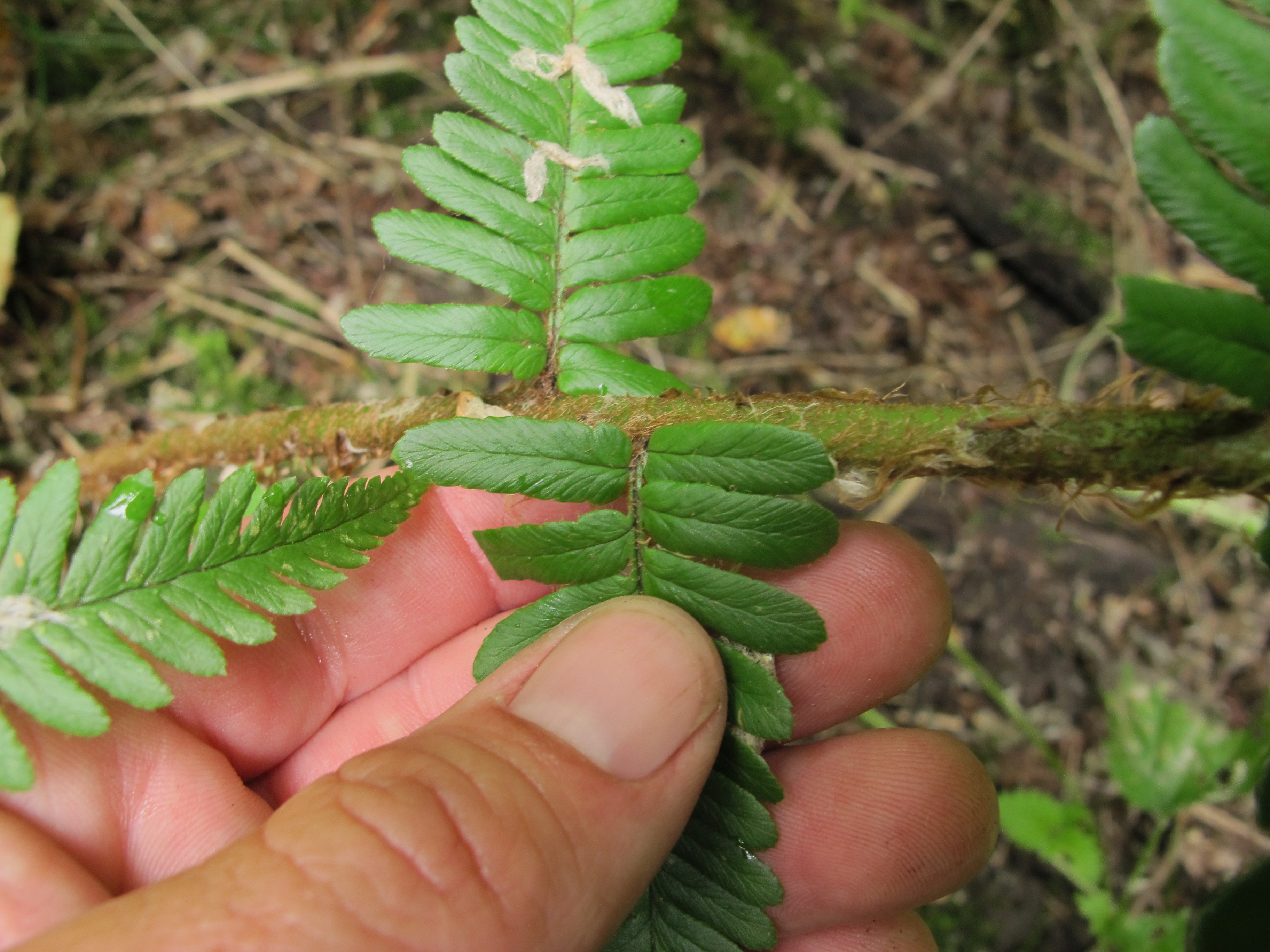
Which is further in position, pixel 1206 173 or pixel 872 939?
pixel 872 939

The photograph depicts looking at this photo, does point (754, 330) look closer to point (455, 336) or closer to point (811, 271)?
point (811, 271)

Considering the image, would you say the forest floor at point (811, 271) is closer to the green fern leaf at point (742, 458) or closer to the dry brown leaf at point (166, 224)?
the dry brown leaf at point (166, 224)

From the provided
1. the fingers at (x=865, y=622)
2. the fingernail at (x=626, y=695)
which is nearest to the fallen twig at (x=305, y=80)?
the fingers at (x=865, y=622)

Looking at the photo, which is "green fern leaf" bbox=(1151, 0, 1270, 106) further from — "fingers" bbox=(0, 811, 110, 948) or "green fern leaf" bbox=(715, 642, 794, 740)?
"fingers" bbox=(0, 811, 110, 948)

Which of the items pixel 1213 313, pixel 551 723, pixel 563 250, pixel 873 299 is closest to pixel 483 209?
pixel 563 250

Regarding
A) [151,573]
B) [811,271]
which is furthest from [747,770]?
[811,271]
